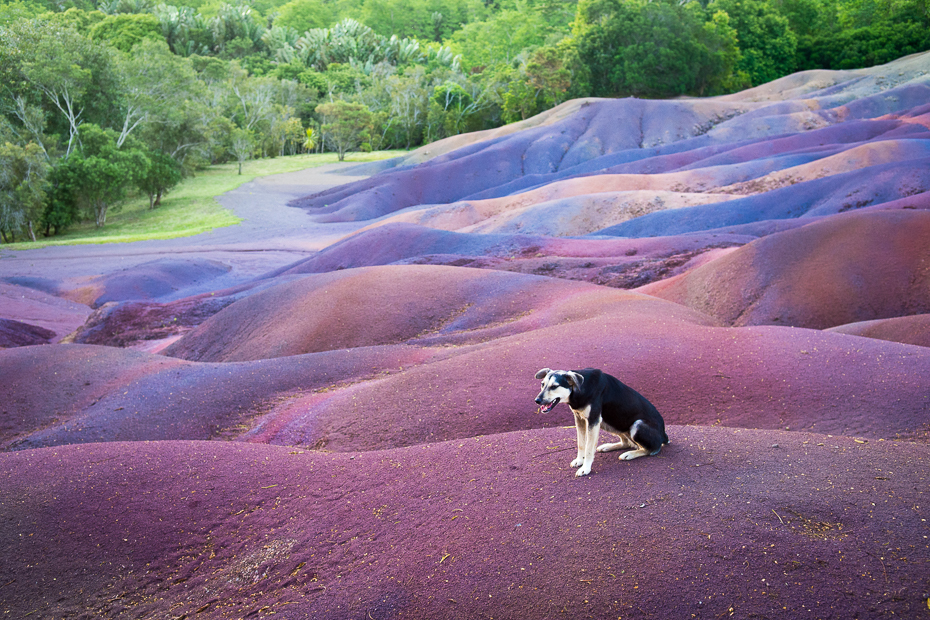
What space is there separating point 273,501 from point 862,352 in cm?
770

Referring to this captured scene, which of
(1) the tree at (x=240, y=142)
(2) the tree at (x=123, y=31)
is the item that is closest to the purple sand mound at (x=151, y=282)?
(1) the tree at (x=240, y=142)

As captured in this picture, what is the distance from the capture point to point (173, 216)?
44.3m

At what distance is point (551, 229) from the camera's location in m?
30.6

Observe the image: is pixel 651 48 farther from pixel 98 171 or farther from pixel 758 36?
pixel 98 171

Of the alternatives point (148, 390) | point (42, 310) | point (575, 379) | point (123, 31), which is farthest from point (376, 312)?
point (123, 31)

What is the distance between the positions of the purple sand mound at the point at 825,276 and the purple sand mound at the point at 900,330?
6.65 feet

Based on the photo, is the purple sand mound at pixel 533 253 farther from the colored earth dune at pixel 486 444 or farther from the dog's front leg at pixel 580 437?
the dog's front leg at pixel 580 437

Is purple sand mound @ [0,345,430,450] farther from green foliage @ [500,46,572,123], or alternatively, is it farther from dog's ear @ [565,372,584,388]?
green foliage @ [500,46,572,123]

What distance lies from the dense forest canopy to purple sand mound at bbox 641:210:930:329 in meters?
33.8

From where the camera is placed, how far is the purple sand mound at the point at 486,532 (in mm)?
3975

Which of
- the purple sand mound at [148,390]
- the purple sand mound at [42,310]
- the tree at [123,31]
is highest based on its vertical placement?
the tree at [123,31]

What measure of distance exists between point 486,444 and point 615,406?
1777mm

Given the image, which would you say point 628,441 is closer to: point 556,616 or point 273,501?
point 556,616

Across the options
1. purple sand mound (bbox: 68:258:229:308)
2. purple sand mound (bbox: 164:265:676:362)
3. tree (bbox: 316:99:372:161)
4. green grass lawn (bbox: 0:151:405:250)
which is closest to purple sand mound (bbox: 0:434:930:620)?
purple sand mound (bbox: 164:265:676:362)
